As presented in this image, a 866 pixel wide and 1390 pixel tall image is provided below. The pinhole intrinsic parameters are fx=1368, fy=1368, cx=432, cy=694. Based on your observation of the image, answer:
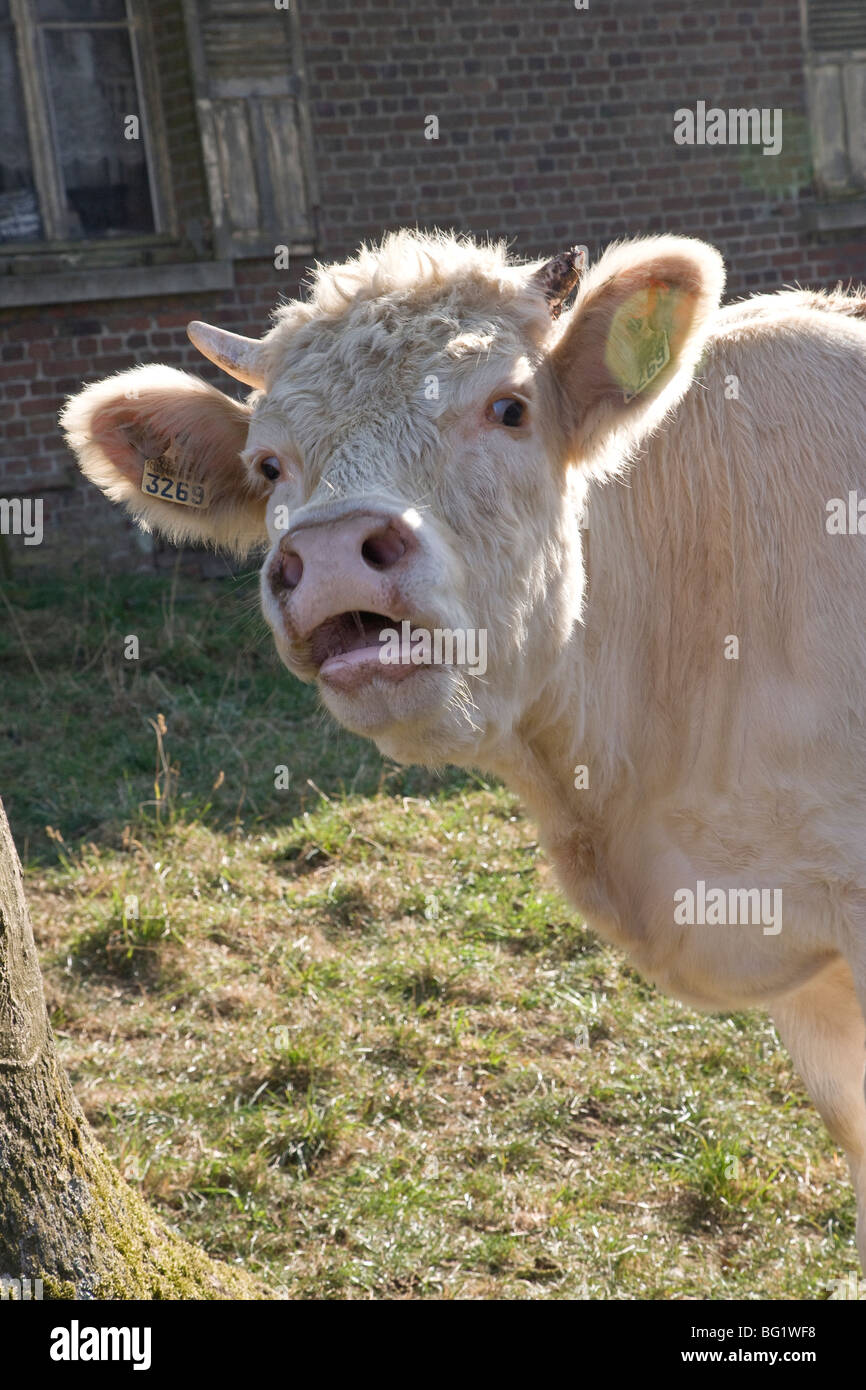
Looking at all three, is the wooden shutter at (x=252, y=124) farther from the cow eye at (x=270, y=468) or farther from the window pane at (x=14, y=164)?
the cow eye at (x=270, y=468)

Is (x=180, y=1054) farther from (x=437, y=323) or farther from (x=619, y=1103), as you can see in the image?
(x=437, y=323)

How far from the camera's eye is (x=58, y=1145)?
8.11ft

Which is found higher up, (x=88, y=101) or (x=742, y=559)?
(x=88, y=101)

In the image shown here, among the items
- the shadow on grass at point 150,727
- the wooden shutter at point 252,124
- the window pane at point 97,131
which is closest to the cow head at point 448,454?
the shadow on grass at point 150,727

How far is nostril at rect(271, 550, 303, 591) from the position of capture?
7.77ft

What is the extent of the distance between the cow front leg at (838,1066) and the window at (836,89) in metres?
7.72

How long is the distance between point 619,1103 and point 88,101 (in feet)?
22.9

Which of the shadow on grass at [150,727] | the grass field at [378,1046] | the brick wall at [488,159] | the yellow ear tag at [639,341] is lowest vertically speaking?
the grass field at [378,1046]

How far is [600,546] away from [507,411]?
18.1 inches

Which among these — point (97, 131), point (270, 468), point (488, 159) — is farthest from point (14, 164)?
point (270, 468)

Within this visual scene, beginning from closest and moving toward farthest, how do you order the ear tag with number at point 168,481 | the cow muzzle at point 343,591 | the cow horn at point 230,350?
the cow muzzle at point 343,591 → the cow horn at point 230,350 → the ear tag with number at point 168,481

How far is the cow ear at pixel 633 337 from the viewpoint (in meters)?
2.62

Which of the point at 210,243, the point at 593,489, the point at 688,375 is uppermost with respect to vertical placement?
the point at 210,243

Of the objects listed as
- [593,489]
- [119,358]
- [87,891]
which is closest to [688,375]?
[593,489]
